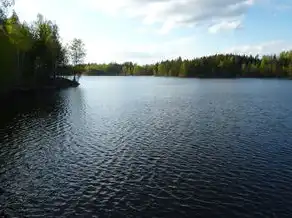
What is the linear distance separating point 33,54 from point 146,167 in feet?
320

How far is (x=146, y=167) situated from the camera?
31.5 metres

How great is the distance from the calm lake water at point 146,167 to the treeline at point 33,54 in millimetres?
38457

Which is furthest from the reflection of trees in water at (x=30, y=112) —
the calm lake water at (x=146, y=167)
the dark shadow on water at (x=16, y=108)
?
the calm lake water at (x=146, y=167)

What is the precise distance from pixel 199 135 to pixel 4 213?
94.4 feet

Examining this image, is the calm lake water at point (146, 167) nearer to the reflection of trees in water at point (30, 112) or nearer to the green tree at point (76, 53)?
the reflection of trees in water at point (30, 112)

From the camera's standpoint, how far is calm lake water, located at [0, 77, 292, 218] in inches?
898

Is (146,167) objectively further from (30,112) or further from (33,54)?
(33,54)

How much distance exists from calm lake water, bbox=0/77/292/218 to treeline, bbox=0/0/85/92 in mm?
38457

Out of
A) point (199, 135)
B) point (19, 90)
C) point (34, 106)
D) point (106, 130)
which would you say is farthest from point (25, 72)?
point (199, 135)

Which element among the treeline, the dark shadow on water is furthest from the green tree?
the dark shadow on water

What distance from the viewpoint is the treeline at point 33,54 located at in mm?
90250

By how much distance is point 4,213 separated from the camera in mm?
21391

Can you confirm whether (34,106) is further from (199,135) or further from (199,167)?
(199,167)

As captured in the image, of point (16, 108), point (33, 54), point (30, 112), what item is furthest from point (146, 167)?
point (33, 54)
